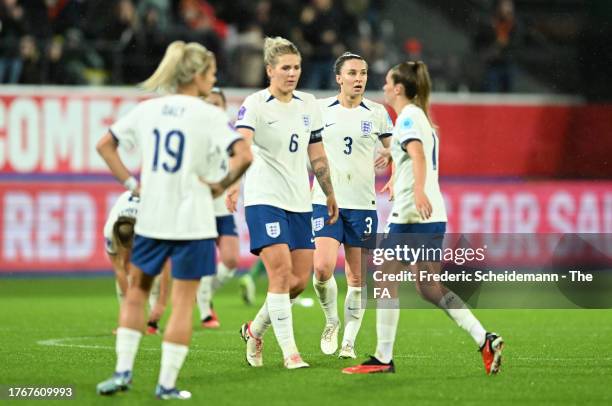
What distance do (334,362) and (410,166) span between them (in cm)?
198

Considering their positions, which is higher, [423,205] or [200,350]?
[423,205]

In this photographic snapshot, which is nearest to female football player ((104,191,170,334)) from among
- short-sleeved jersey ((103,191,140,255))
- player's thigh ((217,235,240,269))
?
short-sleeved jersey ((103,191,140,255))

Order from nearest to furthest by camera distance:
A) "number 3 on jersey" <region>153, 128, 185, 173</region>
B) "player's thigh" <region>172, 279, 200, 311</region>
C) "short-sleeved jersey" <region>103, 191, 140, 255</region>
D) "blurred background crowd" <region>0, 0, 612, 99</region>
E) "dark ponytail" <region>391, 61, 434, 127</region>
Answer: "number 3 on jersey" <region>153, 128, 185, 173</region> → "player's thigh" <region>172, 279, 200, 311</region> → "dark ponytail" <region>391, 61, 434, 127</region> → "short-sleeved jersey" <region>103, 191, 140, 255</region> → "blurred background crowd" <region>0, 0, 612, 99</region>

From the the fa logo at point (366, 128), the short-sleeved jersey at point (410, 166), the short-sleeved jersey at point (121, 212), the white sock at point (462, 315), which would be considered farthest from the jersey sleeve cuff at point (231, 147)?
the short-sleeved jersey at point (121, 212)

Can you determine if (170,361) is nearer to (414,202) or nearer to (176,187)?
(176,187)

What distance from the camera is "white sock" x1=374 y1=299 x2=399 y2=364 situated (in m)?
9.40

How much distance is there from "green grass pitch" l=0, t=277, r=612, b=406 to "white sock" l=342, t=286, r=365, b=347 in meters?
0.24

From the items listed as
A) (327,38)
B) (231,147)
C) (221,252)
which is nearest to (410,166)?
(231,147)

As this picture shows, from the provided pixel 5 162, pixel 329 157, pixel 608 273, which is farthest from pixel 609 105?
pixel 329 157

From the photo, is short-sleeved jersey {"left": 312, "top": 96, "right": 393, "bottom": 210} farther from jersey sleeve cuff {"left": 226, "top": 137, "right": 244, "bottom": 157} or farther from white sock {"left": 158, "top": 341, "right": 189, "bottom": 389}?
white sock {"left": 158, "top": 341, "right": 189, "bottom": 389}

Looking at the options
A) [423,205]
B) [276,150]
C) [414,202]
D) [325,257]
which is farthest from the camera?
[325,257]

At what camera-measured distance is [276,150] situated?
9.87 meters

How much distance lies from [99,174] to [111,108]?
1.18m

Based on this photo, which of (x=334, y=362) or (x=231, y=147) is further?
(x=334, y=362)
